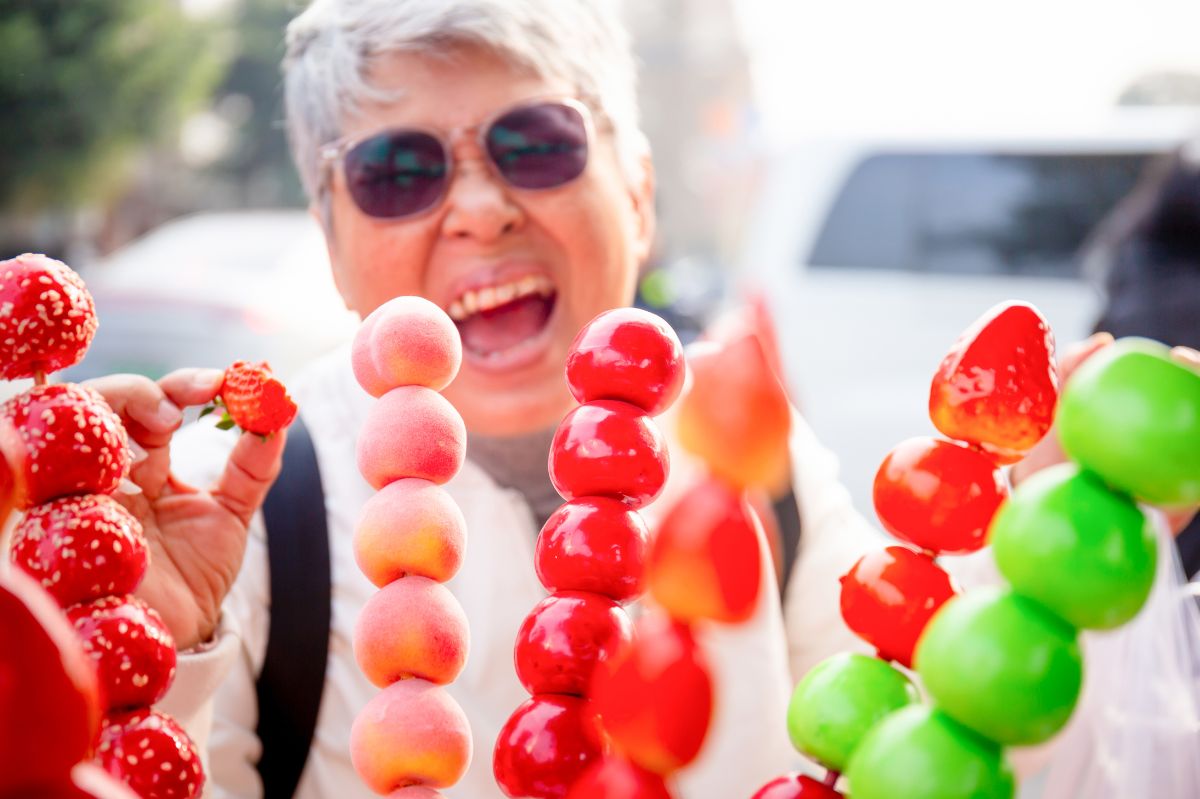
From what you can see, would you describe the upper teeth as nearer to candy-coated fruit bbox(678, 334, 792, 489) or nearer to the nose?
the nose

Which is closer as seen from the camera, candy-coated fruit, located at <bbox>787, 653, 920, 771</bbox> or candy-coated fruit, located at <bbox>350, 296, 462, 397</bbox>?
candy-coated fruit, located at <bbox>787, 653, 920, 771</bbox>

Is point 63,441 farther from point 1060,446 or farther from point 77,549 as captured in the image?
point 1060,446

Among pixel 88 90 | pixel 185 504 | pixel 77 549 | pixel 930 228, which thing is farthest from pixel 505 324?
pixel 88 90

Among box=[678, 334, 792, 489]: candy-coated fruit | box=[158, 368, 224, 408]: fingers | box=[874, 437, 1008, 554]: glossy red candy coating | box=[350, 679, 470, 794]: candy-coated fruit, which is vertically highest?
box=[678, 334, 792, 489]: candy-coated fruit

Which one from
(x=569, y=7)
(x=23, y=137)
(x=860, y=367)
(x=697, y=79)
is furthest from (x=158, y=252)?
(x=697, y=79)

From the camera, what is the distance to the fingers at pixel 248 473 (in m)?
1.01

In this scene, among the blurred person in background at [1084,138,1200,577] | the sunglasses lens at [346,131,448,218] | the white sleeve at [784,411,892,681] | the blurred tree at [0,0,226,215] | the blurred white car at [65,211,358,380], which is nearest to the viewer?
the sunglasses lens at [346,131,448,218]

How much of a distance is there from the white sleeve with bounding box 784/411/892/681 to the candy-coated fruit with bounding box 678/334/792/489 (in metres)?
0.90

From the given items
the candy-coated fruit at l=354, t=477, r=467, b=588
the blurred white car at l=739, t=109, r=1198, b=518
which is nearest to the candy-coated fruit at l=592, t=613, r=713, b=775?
the candy-coated fruit at l=354, t=477, r=467, b=588

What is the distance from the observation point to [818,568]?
146cm

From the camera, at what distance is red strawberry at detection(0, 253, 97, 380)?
0.76m

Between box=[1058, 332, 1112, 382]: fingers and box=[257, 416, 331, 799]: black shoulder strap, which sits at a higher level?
box=[1058, 332, 1112, 382]: fingers

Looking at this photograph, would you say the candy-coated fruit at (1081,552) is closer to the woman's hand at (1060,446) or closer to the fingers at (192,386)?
the woman's hand at (1060,446)

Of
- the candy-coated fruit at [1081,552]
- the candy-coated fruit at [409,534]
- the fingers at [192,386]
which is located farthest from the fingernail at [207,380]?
the candy-coated fruit at [1081,552]
